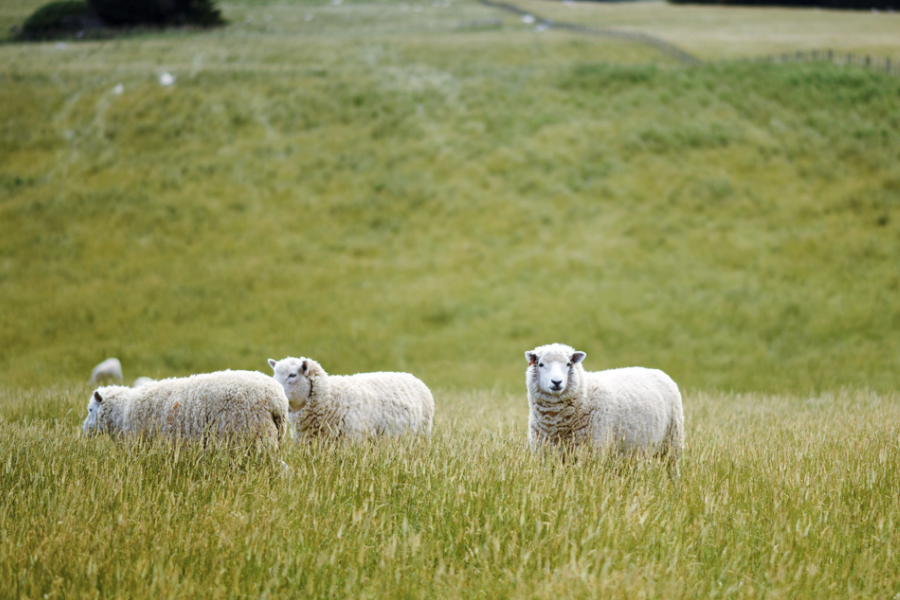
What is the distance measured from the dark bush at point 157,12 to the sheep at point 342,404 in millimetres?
44381

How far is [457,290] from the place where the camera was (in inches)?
840

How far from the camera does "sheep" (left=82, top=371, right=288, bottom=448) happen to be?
5.48 metres

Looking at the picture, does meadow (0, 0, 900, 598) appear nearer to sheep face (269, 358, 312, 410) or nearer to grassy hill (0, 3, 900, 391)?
grassy hill (0, 3, 900, 391)

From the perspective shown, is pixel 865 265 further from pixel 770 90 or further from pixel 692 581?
pixel 692 581

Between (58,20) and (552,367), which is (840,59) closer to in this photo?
(552,367)

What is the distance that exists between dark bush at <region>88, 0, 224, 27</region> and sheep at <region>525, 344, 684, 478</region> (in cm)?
4590

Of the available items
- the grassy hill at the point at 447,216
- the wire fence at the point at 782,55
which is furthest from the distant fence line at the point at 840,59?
the grassy hill at the point at 447,216

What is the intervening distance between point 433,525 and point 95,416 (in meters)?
3.90

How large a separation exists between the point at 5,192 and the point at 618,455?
94.7 ft

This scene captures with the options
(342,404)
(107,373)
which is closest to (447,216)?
(107,373)

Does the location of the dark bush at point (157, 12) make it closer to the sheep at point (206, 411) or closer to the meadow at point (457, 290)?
the meadow at point (457, 290)

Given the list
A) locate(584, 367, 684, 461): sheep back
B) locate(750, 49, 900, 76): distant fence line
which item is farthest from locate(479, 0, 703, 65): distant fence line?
locate(584, 367, 684, 461): sheep back

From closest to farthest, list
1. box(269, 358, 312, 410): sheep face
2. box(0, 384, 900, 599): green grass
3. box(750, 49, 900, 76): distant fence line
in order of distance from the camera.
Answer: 1. box(0, 384, 900, 599): green grass
2. box(269, 358, 312, 410): sheep face
3. box(750, 49, 900, 76): distant fence line

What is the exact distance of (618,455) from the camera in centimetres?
532
